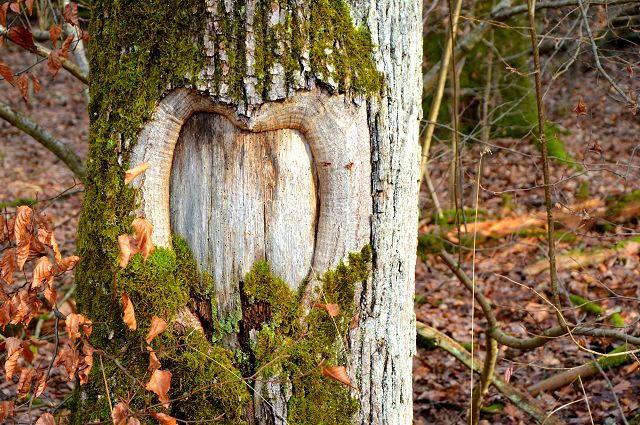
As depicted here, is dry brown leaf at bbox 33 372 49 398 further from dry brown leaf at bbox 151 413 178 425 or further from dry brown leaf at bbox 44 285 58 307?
dry brown leaf at bbox 151 413 178 425

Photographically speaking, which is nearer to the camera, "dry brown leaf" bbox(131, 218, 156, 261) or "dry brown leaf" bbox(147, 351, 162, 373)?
"dry brown leaf" bbox(131, 218, 156, 261)

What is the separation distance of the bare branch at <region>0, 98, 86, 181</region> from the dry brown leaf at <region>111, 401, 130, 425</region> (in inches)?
97.3

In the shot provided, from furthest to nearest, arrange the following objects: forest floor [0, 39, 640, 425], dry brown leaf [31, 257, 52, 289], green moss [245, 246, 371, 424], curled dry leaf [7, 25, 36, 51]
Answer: forest floor [0, 39, 640, 425], curled dry leaf [7, 25, 36, 51], green moss [245, 246, 371, 424], dry brown leaf [31, 257, 52, 289]

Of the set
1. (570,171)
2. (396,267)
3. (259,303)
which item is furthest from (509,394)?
(570,171)

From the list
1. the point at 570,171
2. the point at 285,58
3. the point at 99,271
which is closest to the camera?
the point at 285,58

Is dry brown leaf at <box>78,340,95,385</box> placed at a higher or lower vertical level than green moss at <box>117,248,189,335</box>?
lower

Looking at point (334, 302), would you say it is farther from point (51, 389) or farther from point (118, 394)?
point (51, 389)

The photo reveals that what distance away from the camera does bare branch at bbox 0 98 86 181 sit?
447cm

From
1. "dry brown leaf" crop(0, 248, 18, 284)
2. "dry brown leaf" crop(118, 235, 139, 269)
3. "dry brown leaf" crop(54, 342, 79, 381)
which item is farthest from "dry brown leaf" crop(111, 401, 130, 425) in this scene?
"dry brown leaf" crop(0, 248, 18, 284)

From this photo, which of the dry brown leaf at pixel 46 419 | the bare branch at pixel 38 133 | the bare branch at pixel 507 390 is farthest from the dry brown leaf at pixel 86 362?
the bare branch at pixel 507 390

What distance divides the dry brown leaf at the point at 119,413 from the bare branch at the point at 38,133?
2472 millimetres

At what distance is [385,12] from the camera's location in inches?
95.3

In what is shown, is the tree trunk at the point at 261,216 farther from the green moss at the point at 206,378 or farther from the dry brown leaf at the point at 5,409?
the dry brown leaf at the point at 5,409

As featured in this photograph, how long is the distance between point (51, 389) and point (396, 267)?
131 inches
